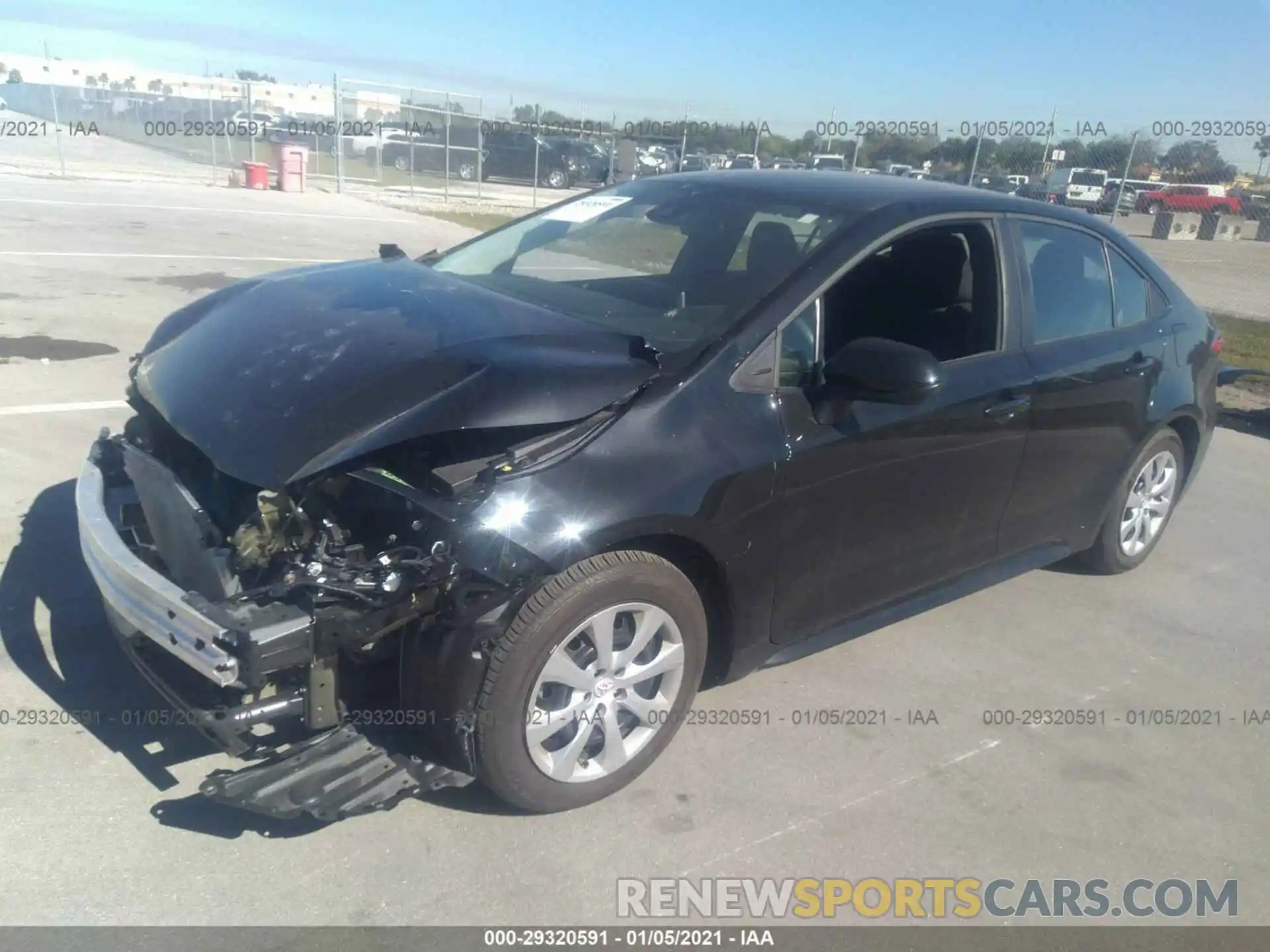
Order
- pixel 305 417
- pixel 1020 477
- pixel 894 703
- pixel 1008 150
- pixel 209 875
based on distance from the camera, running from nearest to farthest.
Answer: pixel 209 875
pixel 305 417
pixel 894 703
pixel 1020 477
pixel 1008 150

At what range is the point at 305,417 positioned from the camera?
113 inches

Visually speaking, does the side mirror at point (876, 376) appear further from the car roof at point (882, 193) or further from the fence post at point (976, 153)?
the fence post at point (976, 153)

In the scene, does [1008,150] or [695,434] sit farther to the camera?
[1008,150]

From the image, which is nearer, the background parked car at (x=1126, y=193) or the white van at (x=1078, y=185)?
the white van at (x=1078, y=185)

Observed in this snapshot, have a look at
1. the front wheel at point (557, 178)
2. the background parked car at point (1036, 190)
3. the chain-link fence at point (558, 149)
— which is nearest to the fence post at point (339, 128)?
the chain-link fence at point (558, 149)

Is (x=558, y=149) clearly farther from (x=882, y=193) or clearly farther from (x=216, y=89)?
(x=882, y=193)

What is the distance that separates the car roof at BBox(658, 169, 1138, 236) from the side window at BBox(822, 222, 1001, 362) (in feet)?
0.32

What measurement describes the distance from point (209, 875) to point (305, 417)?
1242 millimetres

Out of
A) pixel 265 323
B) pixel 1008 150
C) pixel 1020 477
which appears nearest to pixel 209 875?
pixel 265 323

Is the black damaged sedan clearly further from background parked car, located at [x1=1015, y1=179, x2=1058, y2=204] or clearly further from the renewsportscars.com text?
background parked car, located at [x1=1015, y1=179, x2=1058, y2=204]

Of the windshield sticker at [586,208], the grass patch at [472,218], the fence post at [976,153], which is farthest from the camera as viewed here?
the grass patch at [472,218]

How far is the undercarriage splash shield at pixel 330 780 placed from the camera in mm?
2479

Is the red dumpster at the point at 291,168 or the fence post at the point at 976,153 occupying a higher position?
the fence post at the point at 976,153

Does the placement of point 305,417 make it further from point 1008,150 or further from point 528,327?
point 1008,150
